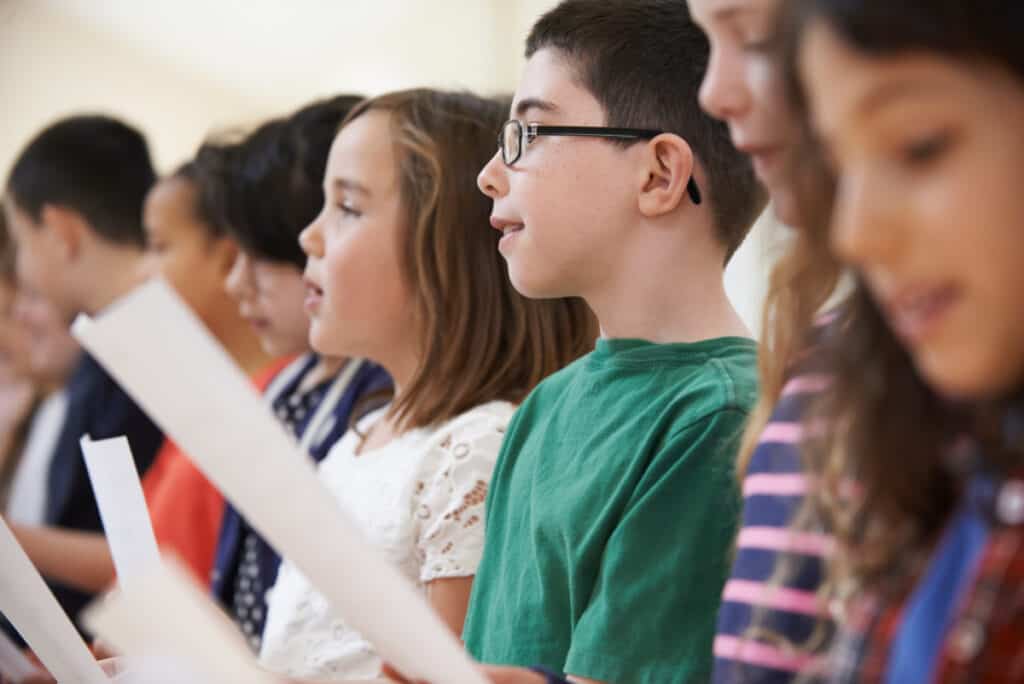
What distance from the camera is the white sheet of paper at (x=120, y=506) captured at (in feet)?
2.74

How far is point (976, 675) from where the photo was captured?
16.8 inches

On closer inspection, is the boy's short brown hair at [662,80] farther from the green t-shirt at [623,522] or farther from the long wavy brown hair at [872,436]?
the long wavy brown hair at [872,436]

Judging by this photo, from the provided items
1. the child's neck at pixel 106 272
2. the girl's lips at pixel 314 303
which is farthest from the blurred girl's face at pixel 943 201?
the child's neck at pixel 106 272

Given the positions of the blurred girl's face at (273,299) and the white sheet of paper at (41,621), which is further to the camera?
the blurred girl's face at (273,299)

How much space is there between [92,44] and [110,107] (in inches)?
6.8

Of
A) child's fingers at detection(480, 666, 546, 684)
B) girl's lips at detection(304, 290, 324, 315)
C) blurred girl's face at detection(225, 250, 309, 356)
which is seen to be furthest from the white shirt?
child's fingers at detection(480, 666, 546, 684)

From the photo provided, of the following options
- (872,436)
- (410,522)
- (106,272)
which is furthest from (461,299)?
(106,272)

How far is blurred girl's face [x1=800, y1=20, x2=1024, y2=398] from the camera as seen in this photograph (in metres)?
0.41

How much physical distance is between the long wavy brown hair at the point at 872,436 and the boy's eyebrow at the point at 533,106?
448mm

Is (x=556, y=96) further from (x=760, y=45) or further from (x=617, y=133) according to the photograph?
(x=760, y=45)

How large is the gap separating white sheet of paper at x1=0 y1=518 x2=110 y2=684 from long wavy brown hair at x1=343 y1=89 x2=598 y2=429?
48 cm

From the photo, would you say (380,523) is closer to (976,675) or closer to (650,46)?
(650,46)

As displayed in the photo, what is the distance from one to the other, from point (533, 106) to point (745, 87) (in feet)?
1.34

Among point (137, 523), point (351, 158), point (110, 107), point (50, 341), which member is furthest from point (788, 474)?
point (110, 107)
